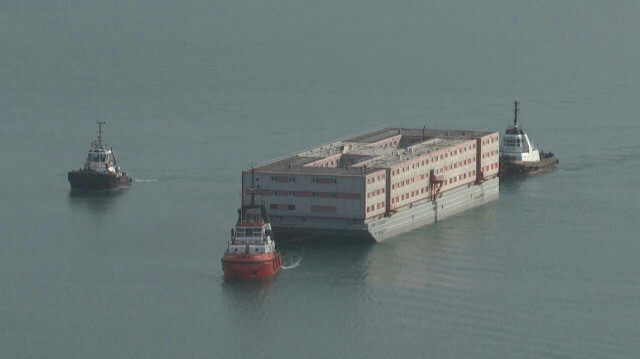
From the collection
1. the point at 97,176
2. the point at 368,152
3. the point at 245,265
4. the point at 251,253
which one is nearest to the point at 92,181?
the point at 97,176

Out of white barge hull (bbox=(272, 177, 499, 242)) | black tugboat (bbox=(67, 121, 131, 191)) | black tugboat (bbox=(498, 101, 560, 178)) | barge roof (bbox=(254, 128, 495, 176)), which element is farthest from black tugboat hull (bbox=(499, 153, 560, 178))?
black tugboat (bbox=(67, 121, 131, 191))

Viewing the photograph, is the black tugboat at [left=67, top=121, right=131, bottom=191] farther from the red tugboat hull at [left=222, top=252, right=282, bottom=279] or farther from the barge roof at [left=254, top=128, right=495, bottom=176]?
the red tugboat hull at [left=222, top=252, right=282, bottom=279]

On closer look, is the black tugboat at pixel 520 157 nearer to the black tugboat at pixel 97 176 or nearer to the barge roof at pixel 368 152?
the barge roof at pixel 368 152

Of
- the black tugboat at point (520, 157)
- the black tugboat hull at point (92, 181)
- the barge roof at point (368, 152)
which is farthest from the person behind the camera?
the black tugboat at point (520, 157)

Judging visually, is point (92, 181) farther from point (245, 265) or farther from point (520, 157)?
point (520, 157)

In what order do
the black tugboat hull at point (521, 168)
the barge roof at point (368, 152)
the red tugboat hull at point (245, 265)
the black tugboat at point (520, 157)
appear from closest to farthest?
the red tugboat hull at point (245, 265), the barge roof at point (368, 152), the black tugboat hull at point (521, 168), the black tugboat at point (520, 157)

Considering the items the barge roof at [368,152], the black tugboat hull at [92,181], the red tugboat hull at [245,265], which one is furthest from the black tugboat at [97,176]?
the red tugboat hull at [245,265]

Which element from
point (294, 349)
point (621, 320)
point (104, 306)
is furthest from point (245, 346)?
point (621, 320)

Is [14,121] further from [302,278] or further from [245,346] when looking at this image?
[245,346]
